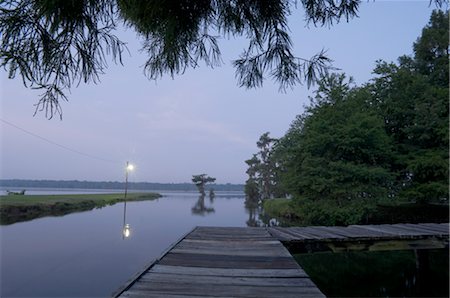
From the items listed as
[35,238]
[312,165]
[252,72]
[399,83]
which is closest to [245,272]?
[252,72]

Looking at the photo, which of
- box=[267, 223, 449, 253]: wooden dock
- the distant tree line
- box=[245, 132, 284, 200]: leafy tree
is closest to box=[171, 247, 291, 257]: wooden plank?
box=[267, 223, 449, 253]: wooden dock

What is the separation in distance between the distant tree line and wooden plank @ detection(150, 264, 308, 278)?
35.2 ft

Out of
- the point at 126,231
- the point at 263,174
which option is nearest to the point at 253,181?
the point at 263,174

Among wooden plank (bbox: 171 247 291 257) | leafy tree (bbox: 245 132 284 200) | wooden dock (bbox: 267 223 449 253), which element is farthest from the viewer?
leafy tree (bbox: 245 132 284 200)

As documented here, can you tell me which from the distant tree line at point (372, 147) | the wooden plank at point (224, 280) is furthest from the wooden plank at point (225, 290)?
the distant tree line at point (372, 147)

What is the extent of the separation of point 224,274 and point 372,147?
1370 cm

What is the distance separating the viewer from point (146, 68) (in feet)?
9.40

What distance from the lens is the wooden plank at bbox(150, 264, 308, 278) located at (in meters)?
3.52

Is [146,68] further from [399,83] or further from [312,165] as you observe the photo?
[399,83]

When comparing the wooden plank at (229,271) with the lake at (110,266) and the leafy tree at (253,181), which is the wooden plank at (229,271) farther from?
the leafy tree at (253,181)

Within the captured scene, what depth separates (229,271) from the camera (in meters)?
3.70

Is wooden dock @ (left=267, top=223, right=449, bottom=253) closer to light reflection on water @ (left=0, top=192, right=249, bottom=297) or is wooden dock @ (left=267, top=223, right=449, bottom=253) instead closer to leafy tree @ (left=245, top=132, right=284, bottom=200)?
light reflection on water @ (left=0, top=192, right=249, bottom=297)

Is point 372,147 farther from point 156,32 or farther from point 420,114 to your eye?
point 156,32

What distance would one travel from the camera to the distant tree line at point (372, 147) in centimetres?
1414
